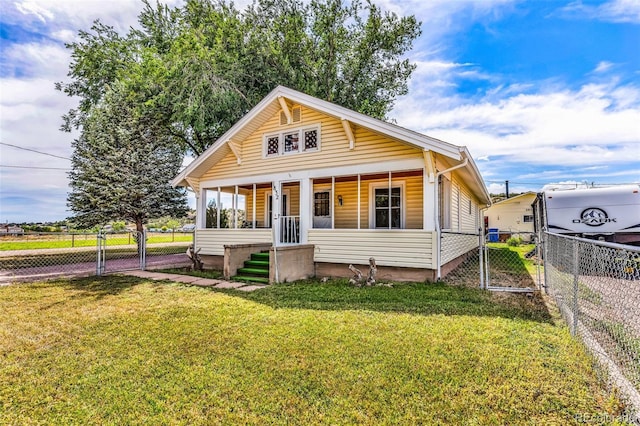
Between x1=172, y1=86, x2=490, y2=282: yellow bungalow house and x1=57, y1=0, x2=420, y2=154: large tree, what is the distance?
4711 mm

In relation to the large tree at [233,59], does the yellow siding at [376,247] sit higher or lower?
lower

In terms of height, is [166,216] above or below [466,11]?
below

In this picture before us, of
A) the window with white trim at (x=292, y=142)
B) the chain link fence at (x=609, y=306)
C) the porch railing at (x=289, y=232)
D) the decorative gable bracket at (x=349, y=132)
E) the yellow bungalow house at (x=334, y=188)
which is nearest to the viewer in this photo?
the chain link fence at (x=609, y=306)

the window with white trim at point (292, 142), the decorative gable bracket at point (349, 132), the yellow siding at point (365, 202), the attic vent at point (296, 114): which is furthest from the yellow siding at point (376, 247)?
the attic vent at point (296, 114)

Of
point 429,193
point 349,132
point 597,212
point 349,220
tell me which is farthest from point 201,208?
point 597,212

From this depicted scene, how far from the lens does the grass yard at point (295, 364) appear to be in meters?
2.44

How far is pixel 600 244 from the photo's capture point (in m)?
2.85

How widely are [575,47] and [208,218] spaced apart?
1487cm

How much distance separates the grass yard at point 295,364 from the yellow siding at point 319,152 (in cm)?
405

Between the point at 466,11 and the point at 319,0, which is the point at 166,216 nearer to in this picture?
the point at 319,0

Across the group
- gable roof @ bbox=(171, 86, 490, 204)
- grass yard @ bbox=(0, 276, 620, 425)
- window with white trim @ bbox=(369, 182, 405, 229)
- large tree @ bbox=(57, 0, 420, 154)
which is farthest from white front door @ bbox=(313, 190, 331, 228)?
large tree @ bbox=(57, 0, 420, 154)

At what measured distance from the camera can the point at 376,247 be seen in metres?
7.97

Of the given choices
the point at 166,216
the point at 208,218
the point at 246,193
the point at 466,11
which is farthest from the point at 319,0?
the point at 166,216

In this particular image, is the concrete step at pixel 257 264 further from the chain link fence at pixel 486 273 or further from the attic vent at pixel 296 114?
the chain link fence at pixel 486 273
